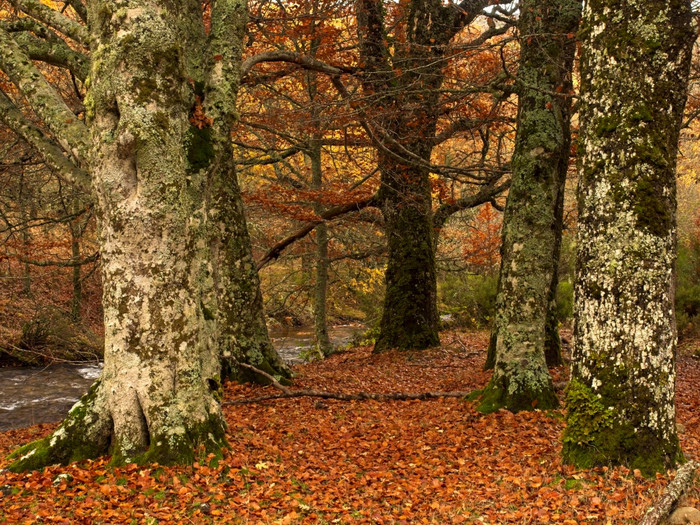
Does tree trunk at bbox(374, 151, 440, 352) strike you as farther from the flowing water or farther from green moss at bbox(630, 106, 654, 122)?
green moss at bbox(630, 106, 654, 122)

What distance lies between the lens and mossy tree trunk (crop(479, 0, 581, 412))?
22.3 feet

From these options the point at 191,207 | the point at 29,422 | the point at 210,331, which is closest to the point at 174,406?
→ the point at 210,331

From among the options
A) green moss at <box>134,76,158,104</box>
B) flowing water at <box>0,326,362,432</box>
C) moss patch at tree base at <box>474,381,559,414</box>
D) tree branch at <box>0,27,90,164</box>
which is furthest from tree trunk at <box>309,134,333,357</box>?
green moss at <box>134,76,158,104</box>

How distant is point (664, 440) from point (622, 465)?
1.27 feet

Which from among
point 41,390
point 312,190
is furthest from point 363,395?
point 41,390

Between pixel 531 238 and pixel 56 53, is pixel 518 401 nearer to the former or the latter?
pixel 531 238

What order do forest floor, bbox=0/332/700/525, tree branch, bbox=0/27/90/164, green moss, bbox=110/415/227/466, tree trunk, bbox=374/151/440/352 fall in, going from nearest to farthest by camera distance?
forest floor, bbox=0/332/700/525 → green moss, bbox=110/415/227/466 → tree branch, bbox=0/27/90/164 → tree trunk, bbox=374/151/440/352

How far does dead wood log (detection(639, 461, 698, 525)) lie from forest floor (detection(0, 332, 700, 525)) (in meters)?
0.16

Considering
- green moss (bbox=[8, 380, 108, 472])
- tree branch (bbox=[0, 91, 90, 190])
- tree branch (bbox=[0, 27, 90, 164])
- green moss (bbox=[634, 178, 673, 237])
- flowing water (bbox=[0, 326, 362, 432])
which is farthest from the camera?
flowing water (bbox=[0, 326, 362, 432])

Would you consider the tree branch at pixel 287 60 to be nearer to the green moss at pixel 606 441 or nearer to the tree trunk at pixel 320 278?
the tree trunk at pixel 320 278

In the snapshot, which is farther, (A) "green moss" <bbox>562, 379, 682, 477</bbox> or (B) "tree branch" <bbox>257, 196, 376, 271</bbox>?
(B) "tree branch" <bbox>257, 196, 376, 271</bbox>

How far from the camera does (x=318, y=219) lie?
12.2 metres

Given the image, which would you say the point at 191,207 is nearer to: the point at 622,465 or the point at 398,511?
the point at 398,511

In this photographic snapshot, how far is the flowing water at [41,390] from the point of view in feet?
32.2
